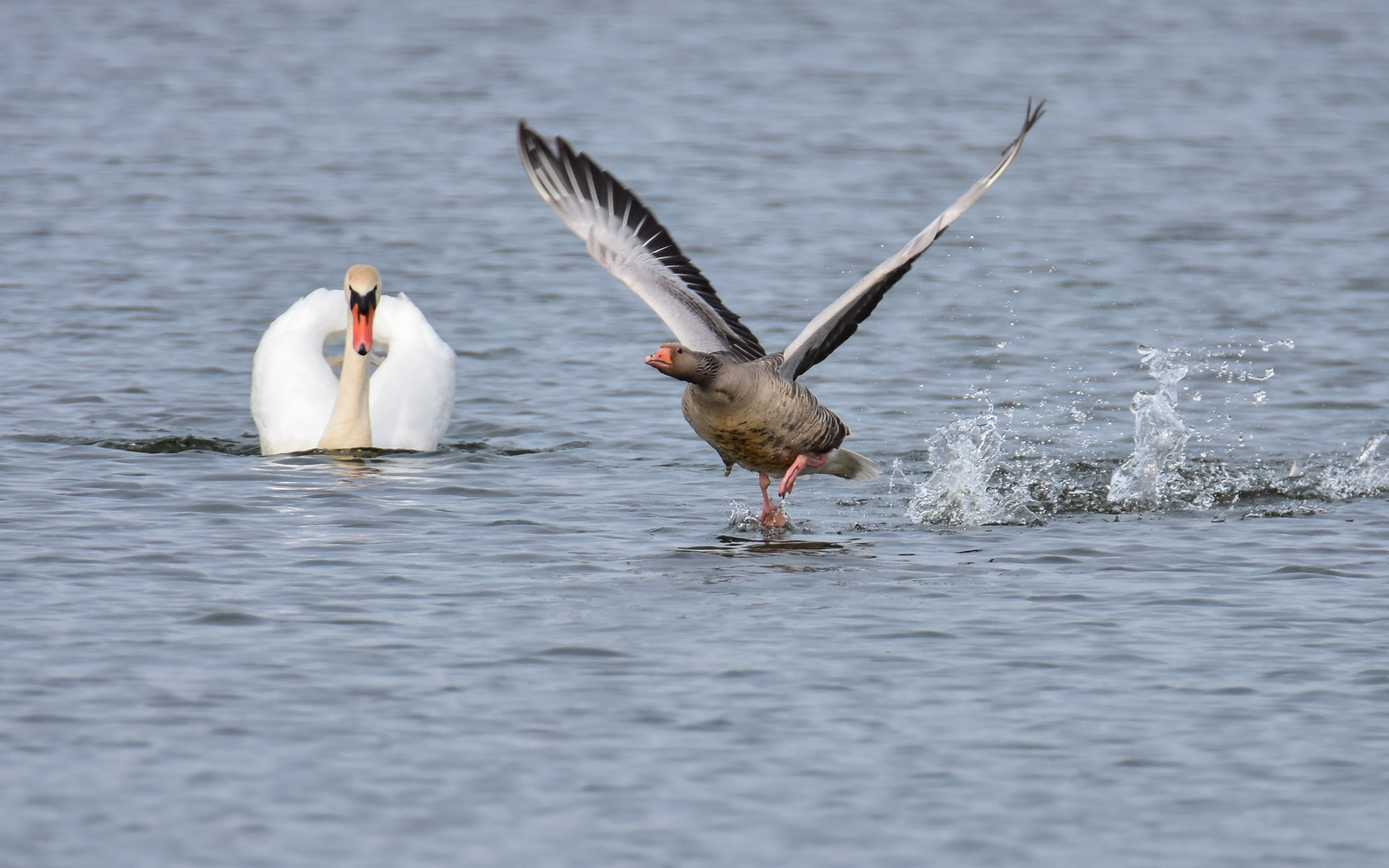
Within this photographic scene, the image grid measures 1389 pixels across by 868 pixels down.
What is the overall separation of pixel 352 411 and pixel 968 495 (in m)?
3.71

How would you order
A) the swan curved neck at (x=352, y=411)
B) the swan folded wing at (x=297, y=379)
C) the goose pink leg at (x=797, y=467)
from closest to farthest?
the goose pink leg at (x=797, y=467) < the swan curved neck at (x=352, y=411) < the swan folded wing at (x=297, y=379)

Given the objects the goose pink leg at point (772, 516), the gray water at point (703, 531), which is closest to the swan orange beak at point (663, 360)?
the gray water at point (703, 531)

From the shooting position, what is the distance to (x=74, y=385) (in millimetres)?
13758

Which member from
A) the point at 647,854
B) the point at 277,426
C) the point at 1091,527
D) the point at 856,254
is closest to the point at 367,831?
the point at 647,854

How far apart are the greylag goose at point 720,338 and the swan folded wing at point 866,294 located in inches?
0.5

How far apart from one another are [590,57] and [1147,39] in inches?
418

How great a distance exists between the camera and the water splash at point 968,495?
35.4ft

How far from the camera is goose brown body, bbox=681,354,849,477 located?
9.78 metres

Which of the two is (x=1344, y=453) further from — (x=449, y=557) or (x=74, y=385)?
(x=74, y=385)

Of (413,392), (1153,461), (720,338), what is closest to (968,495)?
(1153,461)

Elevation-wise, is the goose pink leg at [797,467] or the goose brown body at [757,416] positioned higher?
the goose brown body at [757,416]

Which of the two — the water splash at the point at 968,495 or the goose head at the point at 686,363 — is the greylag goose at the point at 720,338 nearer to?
the goose head at the point at 686,363

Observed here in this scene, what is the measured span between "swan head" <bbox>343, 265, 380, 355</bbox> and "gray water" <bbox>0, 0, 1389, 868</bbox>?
2.65 feet

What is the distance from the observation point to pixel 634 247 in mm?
10711
